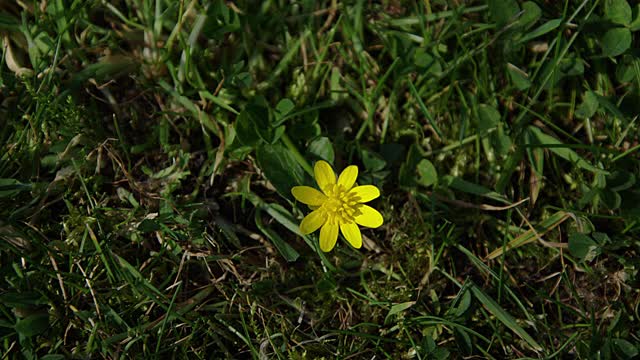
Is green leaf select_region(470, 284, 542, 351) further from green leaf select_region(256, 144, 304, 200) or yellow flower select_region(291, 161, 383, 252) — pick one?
green leaf select_region(256, 144, 304, 200)

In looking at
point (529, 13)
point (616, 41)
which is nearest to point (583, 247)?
point (616, 41)

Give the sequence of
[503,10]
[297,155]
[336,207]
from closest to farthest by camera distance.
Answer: [336,207]
[297,155]
[503,10]

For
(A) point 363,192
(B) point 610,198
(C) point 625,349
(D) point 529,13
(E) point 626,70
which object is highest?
(D) point 529,13

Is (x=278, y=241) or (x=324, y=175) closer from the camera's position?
(x=324, y=175)

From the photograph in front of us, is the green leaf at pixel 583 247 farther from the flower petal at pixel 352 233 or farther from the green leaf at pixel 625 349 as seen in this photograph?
the flower petal at pixel 352 233

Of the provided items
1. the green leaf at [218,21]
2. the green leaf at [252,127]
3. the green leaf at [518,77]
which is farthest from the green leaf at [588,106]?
the green leaf at [218,21]

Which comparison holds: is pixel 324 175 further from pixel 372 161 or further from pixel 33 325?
pixel 33 325
